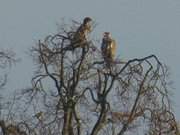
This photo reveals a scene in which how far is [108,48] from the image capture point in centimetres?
1848

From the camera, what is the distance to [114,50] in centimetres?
1858

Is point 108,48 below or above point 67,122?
above

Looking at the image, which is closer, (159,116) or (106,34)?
(159,116)

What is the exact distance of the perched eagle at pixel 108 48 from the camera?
59.2 feet

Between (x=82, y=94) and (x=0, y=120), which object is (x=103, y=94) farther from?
(x=0, y=120)

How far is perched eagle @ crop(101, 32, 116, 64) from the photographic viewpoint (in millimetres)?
18030

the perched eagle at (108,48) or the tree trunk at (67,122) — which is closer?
the perched eagle at (108,48)

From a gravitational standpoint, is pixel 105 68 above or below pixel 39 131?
above

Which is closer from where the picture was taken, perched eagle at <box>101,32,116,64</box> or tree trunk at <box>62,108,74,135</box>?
perched eagle at <box>101,32,116,64</box>

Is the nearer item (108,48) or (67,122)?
(108,48)

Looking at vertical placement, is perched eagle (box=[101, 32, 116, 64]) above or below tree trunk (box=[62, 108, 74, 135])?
above

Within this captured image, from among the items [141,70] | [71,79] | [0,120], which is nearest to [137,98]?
[141,70]

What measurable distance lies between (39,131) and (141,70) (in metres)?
3.58

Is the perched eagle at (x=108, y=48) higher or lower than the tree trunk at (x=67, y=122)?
higher
